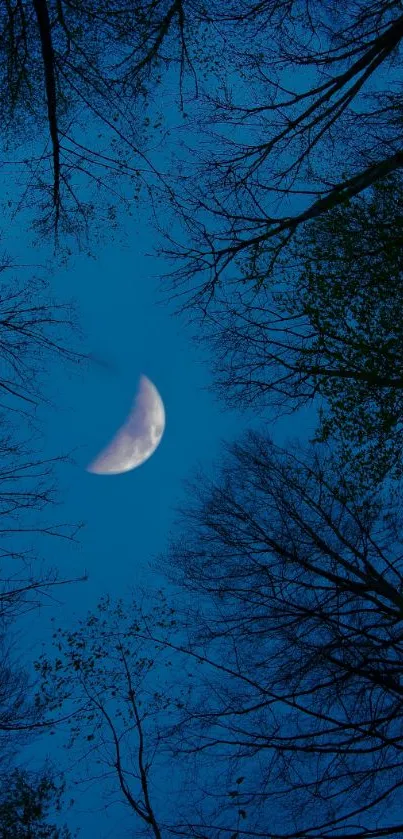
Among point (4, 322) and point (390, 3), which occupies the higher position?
point (390, 3)

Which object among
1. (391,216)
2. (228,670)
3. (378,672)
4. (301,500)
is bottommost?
(378,672)

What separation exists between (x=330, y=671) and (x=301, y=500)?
2525mm

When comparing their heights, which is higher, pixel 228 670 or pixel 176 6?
pixel 176 6

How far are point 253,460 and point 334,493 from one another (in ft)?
5.86

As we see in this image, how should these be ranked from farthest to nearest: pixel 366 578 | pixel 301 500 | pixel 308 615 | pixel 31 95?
pixel 301 500 → pixel 366 578 → pixel 308 615 → pixel 31 95

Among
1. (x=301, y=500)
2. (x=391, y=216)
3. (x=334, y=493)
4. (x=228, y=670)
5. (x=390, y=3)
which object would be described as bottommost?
(x=228, y=670)

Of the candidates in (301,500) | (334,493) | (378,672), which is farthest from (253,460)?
(378,672)

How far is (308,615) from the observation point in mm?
6602

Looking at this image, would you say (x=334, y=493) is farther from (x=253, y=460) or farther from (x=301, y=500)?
(x=253, y=460)

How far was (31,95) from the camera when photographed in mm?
5109

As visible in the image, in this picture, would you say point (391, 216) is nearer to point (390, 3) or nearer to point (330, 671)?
point (390, 3)

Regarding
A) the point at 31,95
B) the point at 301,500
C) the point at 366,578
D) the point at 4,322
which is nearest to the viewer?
the point at 4,322

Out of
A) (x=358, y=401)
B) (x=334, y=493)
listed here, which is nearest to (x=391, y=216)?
(x=358, y=401)

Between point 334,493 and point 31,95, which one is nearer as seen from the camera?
point 31,95
